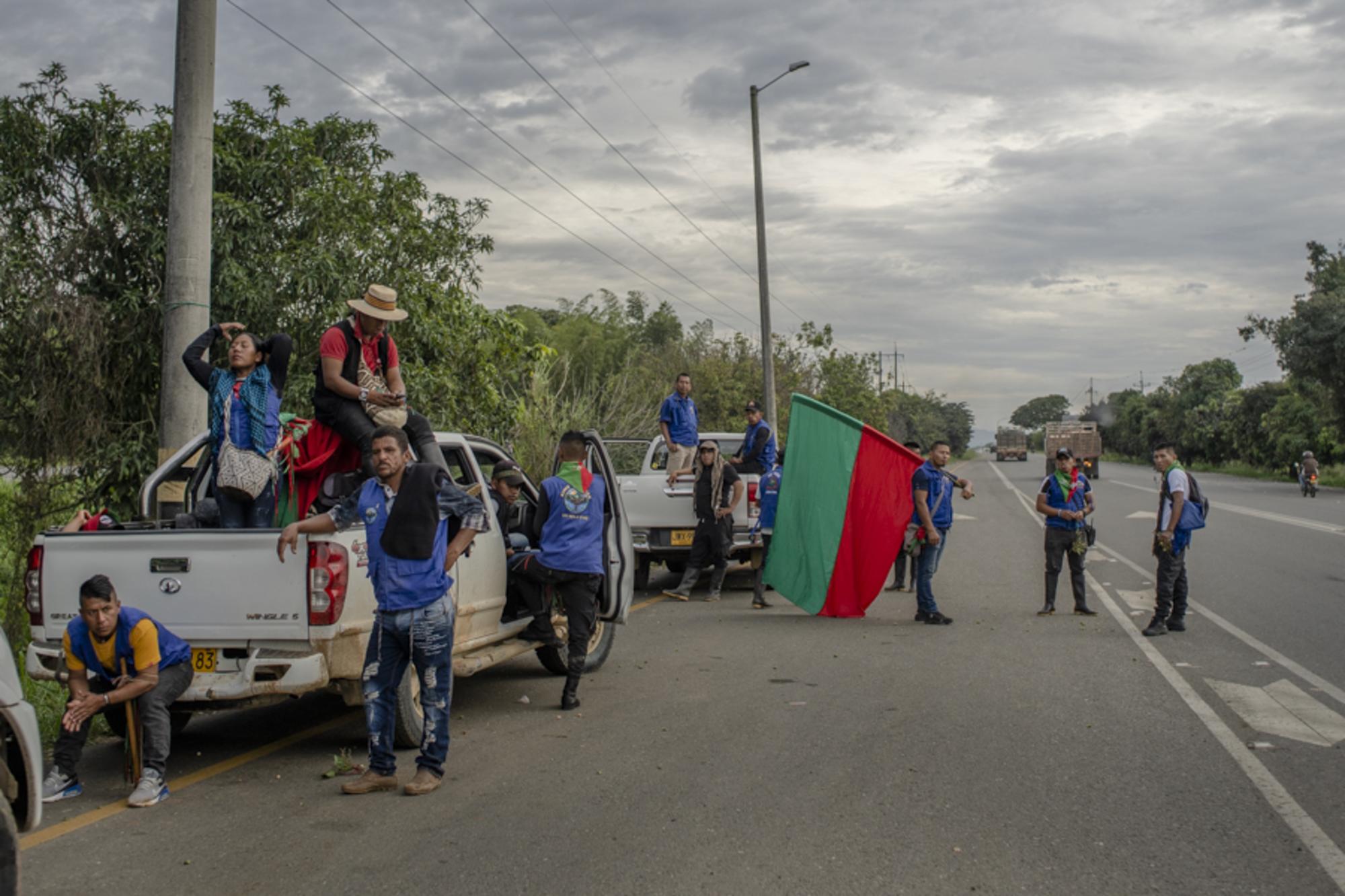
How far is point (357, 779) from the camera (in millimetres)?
6039

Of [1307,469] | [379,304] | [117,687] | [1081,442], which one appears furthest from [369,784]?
[1081,442]

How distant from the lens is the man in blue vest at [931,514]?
12.0 meters

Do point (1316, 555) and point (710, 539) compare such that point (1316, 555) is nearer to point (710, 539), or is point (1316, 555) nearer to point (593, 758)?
point (710, 539)

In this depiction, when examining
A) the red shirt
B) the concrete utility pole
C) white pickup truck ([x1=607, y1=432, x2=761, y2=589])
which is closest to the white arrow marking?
the red shirt

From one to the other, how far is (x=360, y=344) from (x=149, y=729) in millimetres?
2687

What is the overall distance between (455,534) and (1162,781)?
377 cm

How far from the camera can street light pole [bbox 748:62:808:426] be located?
28.8 m

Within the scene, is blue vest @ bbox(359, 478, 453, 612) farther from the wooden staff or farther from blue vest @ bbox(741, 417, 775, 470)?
blue vest @ bbox(741, 417, 775, 470)

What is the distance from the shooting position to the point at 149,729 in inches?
234

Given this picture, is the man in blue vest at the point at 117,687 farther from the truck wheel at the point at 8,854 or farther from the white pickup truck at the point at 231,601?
the truck wheel at the point at 8,854

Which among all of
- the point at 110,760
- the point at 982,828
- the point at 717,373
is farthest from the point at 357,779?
the point at 717,373

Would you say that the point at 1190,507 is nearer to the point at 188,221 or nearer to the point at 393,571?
the point at 393,571

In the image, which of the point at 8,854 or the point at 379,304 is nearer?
the point at 8,854

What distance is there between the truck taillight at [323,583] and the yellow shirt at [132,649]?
2.41 feet
